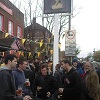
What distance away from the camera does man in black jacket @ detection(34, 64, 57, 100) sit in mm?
6246

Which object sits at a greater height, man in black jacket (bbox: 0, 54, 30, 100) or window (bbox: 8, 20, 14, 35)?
window (bbox: 8, 20, 14, 35)

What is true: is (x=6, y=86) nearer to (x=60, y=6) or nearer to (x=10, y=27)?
(x=60, y=6)

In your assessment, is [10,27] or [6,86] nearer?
[6,86]

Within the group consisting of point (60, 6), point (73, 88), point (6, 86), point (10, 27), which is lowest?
point (73, 88)

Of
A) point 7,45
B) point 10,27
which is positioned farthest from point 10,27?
point 7,45

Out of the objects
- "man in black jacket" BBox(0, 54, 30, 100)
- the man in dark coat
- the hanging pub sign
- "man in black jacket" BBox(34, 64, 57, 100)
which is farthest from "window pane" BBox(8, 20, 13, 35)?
"man in black jacket" BBox(0, 54, 30, 100)

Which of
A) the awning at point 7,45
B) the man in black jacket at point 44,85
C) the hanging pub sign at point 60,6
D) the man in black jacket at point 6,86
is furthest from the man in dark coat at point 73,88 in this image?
the awning at point 7,45

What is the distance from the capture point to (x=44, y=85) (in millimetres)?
6254

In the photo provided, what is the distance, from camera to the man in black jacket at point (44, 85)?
6.25 m

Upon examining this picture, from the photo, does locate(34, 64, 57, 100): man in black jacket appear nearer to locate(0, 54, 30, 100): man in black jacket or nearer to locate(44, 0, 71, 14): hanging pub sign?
locate(0, 54, 30, 100): man in black jacket

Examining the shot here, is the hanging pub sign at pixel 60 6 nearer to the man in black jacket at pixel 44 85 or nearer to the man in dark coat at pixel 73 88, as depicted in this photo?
the man in black jacket at pixel 44 85

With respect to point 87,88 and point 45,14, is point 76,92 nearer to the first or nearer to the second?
point 87,88

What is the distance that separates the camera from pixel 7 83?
3754mm

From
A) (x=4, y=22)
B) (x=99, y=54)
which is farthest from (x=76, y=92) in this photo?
(x=99, y=54)
